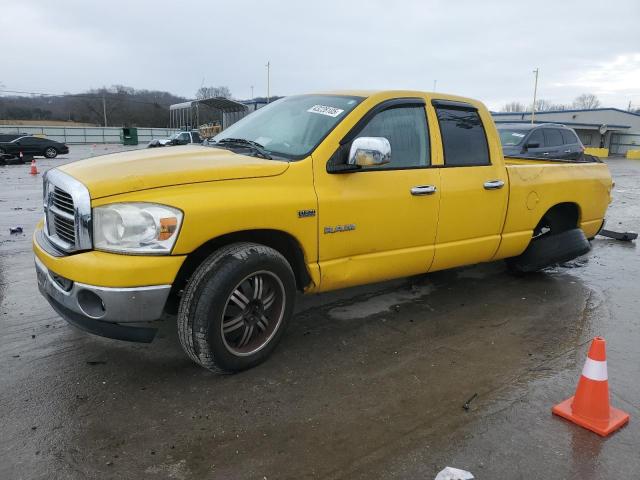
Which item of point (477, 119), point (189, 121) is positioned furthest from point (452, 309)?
point (189, 121)

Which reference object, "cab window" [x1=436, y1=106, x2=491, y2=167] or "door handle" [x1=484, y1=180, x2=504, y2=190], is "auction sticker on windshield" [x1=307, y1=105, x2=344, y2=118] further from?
"door handle" [x1=484, y1=180, x2=504, y2=190]

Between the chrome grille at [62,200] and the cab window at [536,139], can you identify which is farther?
the cab window at [536,139]

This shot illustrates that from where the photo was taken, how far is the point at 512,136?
12.8 metres

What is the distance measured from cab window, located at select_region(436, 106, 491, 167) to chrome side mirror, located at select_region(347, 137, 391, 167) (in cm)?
110

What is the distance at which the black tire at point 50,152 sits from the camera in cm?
2746

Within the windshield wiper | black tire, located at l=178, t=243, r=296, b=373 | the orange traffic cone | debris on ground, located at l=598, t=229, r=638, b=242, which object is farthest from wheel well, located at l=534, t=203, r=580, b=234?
black tire, located at l=178, t=243, r=296, b=373

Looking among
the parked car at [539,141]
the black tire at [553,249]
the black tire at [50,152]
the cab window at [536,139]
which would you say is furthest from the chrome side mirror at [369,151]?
the black tire at [50,152]

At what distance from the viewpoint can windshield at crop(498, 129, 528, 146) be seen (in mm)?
12575

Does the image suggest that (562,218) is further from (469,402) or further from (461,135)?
(469,402)

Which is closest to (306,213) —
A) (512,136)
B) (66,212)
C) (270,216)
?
(270,216)

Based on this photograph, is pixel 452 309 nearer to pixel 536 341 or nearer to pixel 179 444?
pixel 536 341

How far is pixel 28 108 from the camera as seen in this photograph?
7681 cm

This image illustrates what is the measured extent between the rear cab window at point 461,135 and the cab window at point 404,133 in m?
0.23

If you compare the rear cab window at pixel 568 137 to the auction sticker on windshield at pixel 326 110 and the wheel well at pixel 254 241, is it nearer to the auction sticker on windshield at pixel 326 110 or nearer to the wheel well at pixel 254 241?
the auction sticker on windshield at pixel 326 110
